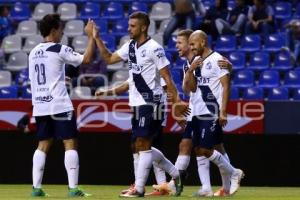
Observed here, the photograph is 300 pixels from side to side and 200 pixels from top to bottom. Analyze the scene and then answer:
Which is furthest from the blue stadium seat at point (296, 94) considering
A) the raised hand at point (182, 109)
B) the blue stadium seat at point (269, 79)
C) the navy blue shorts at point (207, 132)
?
the navy blue shorts at point (207, 132)

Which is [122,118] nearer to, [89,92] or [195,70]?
[89,92]

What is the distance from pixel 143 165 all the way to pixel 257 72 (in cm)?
961

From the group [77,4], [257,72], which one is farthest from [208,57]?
[77,4]

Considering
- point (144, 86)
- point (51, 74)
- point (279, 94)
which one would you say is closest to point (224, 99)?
point (144, 86)

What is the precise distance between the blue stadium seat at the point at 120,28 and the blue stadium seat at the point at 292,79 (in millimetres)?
4261

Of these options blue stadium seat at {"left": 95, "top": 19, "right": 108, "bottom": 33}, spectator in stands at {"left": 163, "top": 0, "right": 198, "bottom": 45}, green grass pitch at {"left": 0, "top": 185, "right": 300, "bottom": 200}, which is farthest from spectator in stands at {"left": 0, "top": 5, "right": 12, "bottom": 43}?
green grass pitch at {"left": 0, "top": 185, "right": 300, "bottom": 200}

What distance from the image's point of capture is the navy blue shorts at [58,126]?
12.4m

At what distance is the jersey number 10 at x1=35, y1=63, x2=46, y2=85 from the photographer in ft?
41.0

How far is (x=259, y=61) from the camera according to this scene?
2142 centimetres

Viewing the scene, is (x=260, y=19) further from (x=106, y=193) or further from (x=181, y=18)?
(x=106, y=193)

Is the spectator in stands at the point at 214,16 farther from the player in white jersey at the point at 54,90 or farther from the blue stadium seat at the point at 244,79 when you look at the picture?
the player in white jersey at the point at 54,90

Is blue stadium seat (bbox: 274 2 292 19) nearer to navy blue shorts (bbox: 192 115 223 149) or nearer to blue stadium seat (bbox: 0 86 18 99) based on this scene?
blue stadium seat (bbox: 0 86 18 99)

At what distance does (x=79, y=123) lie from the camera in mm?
18203

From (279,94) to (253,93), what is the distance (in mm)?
536
